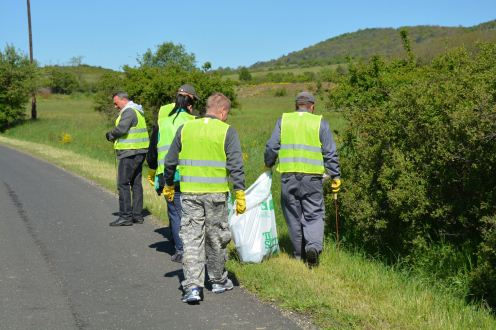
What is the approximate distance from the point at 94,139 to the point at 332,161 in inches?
1010

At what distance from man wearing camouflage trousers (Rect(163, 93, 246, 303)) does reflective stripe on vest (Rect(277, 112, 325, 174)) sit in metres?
1.11

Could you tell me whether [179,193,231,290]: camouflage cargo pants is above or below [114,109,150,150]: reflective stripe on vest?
below

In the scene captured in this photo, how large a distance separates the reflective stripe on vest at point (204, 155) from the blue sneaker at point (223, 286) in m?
0.93

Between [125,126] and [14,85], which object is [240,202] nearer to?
[125,126]

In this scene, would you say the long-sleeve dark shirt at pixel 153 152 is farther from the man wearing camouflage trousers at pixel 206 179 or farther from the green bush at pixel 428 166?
the green bush at pixel 428 166

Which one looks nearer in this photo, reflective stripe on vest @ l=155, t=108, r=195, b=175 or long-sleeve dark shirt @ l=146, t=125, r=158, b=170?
reflective stripe on vest @ l=155, t=108, r=195, b=175

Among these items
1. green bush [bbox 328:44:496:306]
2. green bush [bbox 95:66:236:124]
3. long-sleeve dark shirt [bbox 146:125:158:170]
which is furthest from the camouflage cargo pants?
green bush [bbox 95:66:236:124]

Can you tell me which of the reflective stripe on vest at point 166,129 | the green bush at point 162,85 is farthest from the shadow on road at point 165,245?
the green bush at point 162,85

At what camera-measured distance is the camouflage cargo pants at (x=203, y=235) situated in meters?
6.07

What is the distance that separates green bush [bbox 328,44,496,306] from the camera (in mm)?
6238

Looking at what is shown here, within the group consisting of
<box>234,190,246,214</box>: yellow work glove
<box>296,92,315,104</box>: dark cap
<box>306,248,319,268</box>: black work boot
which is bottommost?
<box>306,248,319,268</box>: black work boot

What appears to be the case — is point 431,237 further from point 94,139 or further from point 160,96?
point 94,139

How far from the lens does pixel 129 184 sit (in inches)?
399

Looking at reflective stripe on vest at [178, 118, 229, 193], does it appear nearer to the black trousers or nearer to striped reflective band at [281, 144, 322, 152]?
striped reflective band at [281, 144, 322, 152]
